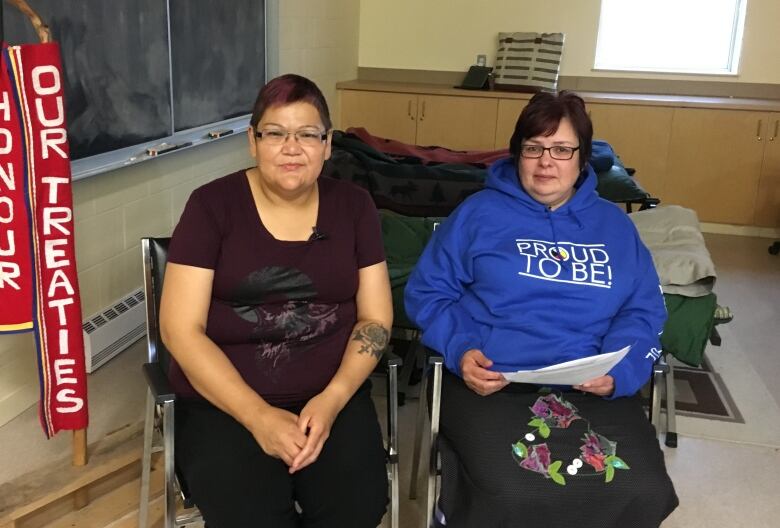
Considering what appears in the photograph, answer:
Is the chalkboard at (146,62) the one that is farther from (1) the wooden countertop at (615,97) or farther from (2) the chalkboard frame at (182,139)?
(1) the wooden countertop at (615,97)

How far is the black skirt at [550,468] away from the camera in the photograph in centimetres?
155

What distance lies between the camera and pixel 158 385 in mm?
1542

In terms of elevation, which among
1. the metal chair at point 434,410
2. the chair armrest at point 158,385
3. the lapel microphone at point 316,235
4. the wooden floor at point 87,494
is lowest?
the wooden floor at point 87,494

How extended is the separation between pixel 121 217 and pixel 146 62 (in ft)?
1.97

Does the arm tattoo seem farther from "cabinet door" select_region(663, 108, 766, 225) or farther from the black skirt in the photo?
"cabinet door" select_region(663, 108, 766, 225)

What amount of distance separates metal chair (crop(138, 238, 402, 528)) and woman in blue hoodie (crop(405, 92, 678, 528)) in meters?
0.13

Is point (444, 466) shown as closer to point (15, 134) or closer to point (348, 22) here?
point (15, 134)

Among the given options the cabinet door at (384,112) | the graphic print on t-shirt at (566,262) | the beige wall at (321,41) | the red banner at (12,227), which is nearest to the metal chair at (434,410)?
the graphic print on t-shirt at (566,262)

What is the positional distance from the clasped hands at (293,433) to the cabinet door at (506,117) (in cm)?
407

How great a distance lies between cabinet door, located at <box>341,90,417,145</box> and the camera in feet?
18.3

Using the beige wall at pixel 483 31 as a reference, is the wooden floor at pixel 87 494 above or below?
below

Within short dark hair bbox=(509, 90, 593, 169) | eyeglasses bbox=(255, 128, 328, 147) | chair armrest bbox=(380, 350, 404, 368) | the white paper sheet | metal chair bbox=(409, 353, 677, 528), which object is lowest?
metal chair bbox=(409, 353, 677, 528)

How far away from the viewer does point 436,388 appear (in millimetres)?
1741

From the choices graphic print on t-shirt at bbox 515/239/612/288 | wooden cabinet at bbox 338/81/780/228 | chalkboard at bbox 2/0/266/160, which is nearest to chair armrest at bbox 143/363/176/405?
graphic print on t-shirt at bbox 515/239/612/288
